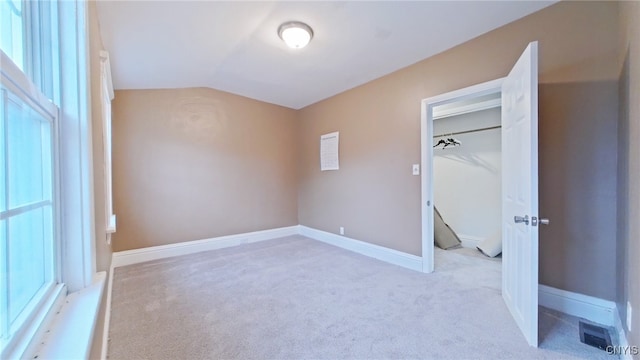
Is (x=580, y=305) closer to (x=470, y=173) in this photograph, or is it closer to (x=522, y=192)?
(x=522, y=192)

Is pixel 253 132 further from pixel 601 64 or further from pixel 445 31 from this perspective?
pixel 601 64

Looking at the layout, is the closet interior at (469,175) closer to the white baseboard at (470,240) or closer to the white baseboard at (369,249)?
the white baseboard at (470,240)

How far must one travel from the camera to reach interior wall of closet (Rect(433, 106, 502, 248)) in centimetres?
402

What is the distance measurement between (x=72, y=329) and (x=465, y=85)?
3.30 metres

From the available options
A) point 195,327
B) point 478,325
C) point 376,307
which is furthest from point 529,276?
point 195,327

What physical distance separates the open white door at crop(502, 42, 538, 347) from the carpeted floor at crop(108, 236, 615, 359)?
20cm

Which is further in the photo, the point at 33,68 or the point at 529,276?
the point at 529,276

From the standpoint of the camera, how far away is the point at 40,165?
0.96m

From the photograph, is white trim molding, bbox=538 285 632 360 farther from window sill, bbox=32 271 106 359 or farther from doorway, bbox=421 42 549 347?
window sill, bbox=32 271 106 359

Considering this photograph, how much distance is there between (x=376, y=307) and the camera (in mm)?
2264

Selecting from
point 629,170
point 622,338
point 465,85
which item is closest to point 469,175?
point 465,85

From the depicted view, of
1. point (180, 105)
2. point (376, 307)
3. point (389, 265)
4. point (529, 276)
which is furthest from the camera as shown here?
point (180, 105)

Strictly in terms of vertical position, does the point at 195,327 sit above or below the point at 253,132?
below

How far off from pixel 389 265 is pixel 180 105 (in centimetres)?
369
